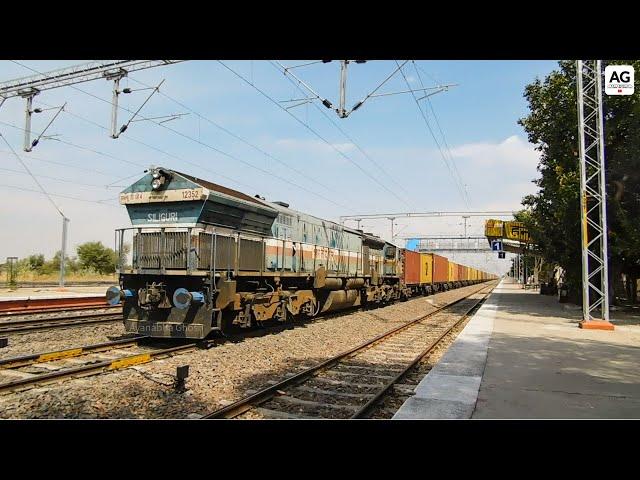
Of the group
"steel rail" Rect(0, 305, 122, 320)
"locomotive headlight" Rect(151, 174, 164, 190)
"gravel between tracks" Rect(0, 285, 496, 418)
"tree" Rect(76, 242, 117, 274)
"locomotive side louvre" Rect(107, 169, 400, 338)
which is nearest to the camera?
"gravel between tracks" Rect(0, 285, 496, 418)

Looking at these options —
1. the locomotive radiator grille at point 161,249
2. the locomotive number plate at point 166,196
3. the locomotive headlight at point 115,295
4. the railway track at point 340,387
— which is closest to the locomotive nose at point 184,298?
the locomotive radiator grille at point 161,249

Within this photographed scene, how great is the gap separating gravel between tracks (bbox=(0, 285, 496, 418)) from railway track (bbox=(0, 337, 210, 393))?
20 cm

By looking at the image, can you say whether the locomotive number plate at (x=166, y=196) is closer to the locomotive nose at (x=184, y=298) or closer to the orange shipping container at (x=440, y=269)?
the locomotive nose at (x=184, y=298)

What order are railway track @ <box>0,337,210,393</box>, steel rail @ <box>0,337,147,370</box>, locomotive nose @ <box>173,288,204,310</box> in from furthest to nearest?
locomotive nose @ <box>173,288,204,310</box>
steel rail @ <box>0,337,147,370</box>
railway track @ <box>0,337,210,393</box>

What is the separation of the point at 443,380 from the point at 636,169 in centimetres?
1304

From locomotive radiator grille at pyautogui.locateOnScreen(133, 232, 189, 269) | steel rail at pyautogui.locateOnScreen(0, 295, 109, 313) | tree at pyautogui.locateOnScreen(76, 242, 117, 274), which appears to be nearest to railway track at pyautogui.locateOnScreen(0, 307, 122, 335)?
steel rail at pyautogui.locateOnScreen(0, 295, 109, 313)

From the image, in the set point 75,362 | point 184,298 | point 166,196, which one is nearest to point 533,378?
point 184,298

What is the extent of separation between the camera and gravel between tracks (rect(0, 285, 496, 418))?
5.63 meters

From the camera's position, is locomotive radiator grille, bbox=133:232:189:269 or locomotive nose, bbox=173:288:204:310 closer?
locomotive nose, bbox=173:288:204:310

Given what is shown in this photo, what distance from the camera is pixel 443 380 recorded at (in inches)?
288

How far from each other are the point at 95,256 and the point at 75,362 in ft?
116

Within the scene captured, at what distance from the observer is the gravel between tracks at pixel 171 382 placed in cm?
563

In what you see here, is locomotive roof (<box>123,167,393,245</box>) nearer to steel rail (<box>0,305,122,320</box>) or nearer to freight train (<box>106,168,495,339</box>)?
freight train (<box>106,168,495,339</box>)
